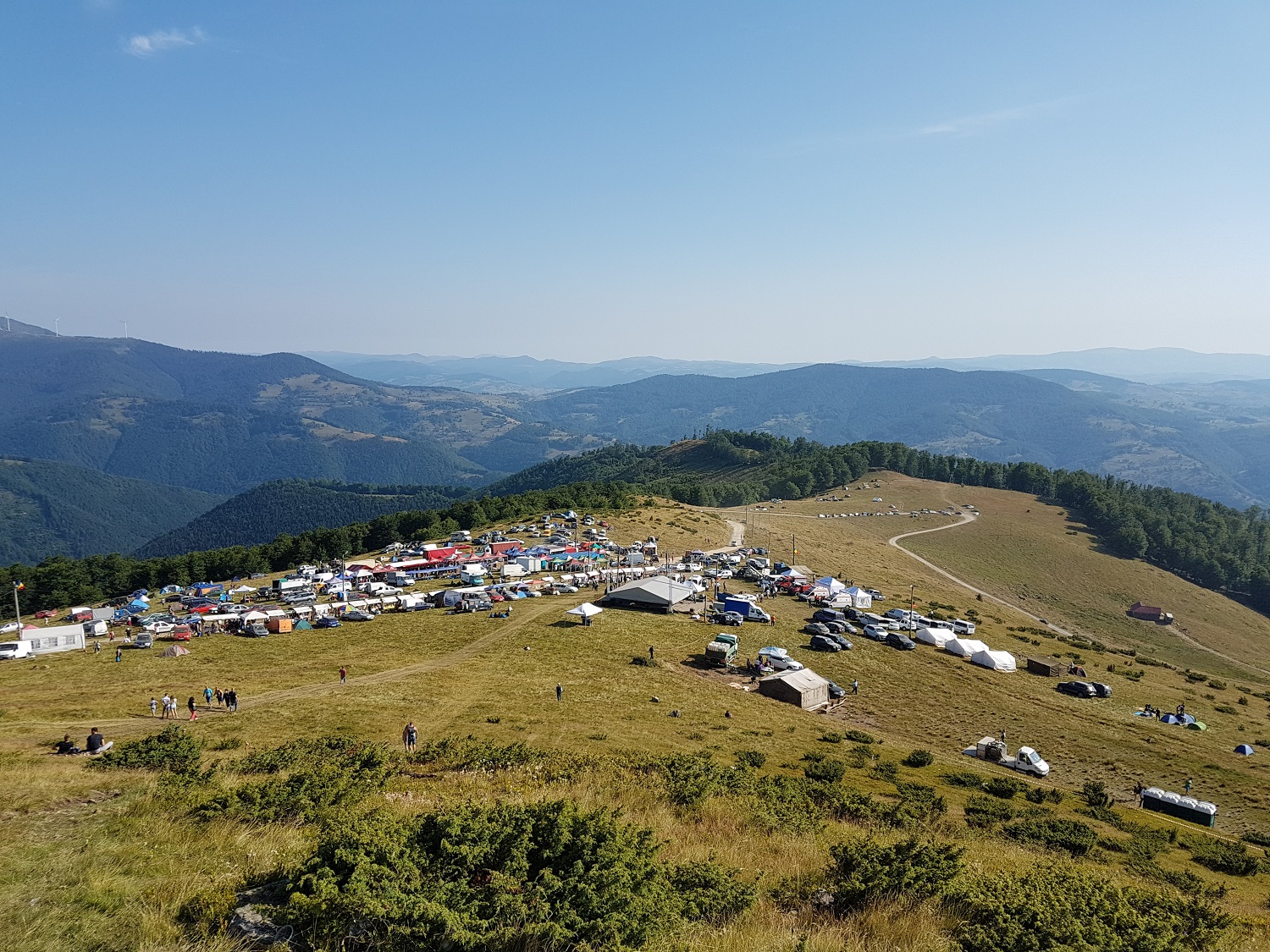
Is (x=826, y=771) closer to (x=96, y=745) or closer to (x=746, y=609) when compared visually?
(x=96, y=745)

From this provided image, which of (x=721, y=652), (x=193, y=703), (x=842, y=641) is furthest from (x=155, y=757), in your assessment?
(x=842, y=641)

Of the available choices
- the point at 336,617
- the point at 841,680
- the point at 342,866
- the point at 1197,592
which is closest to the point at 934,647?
the point at 841,680

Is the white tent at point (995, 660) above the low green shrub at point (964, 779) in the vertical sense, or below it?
below

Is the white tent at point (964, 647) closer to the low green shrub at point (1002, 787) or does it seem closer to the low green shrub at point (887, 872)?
the low green shrub at point (1002, 787)

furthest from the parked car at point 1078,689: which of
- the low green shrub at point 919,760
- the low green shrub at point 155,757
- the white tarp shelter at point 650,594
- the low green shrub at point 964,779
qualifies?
the low green shrub at point 155,757

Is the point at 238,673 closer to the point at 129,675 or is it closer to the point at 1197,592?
the point at 129,675

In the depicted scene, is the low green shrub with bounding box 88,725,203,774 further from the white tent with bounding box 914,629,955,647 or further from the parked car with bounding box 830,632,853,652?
the white tent with bounding box 914,629,955,647
